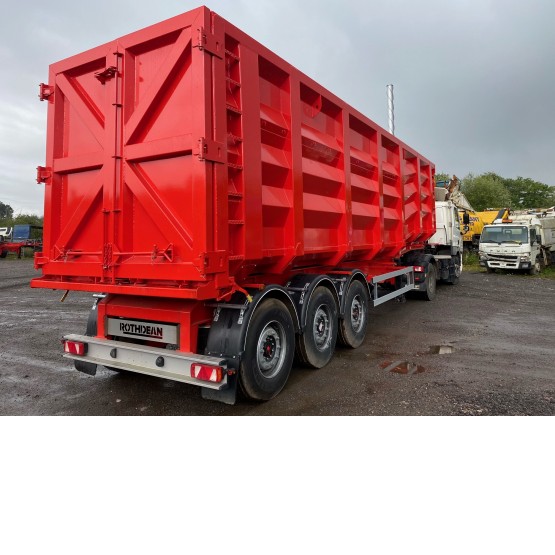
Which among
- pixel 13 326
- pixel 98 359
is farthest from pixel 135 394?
pixel 13 326

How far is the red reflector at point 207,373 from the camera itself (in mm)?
3480

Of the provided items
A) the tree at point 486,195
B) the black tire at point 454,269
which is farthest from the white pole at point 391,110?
the tree at point 486,195

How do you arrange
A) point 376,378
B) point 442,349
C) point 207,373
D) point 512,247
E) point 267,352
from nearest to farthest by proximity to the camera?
point 207,373
point 267,352
point 376,378
point 442,349
point 512,247

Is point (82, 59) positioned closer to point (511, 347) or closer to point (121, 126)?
point (121, 126)

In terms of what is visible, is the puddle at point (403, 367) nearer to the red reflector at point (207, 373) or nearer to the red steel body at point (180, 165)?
the red steel body at point (180, 165)

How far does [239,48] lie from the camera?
3.75 meters

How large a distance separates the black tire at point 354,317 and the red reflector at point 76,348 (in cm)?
332

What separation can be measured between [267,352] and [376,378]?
1.51 metres

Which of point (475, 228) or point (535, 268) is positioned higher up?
point (475, 228)

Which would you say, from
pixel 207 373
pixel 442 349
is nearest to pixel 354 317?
pixel 442 349

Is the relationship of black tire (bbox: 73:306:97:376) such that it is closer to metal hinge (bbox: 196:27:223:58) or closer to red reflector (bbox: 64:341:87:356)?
red reflector (bbox: 64:341:87:356)

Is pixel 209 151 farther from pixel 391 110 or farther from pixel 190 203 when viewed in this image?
pixel 391 110

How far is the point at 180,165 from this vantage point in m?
3.53

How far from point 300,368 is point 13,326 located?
616 centimetres
